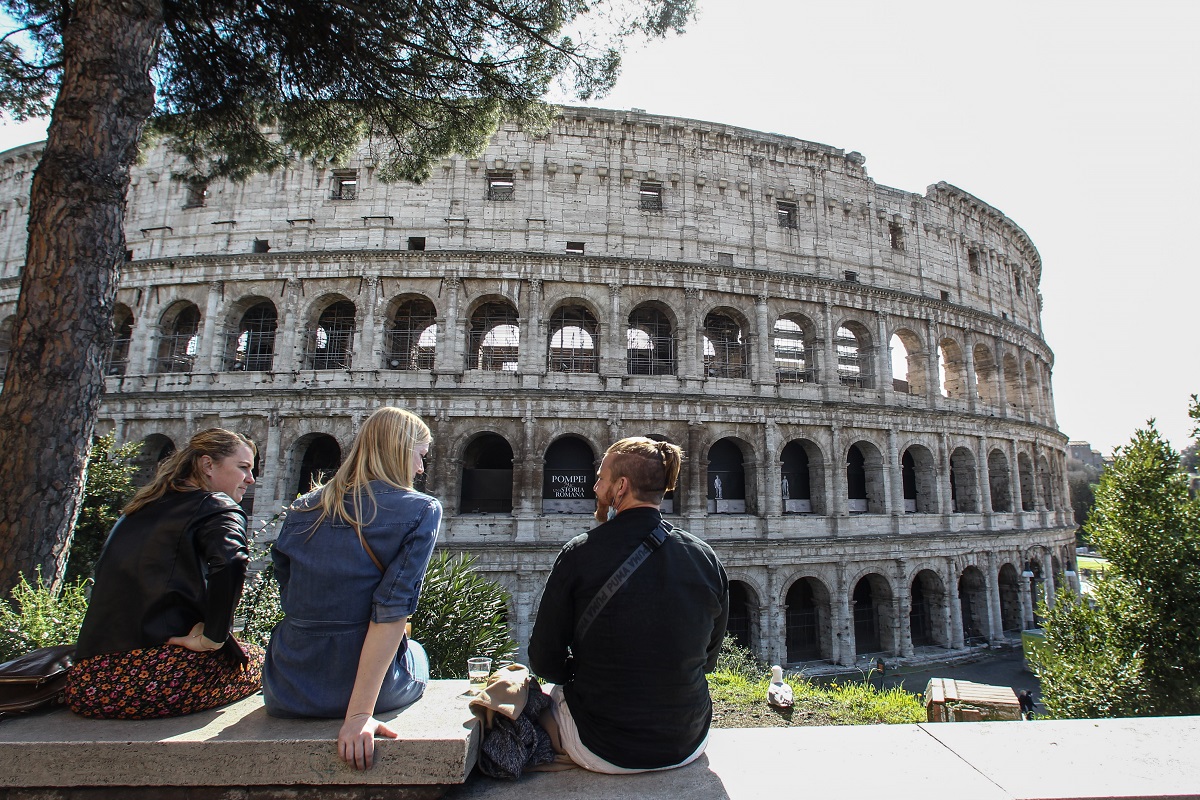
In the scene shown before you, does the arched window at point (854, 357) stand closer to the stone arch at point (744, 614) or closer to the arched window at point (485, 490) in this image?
the stone arch at point (744, 614)

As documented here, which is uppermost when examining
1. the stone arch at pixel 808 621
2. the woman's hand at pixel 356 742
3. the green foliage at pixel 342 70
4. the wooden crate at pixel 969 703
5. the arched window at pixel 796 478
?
the green foliage at pixel 342 70

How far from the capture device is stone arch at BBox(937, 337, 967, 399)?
21250 millimetres

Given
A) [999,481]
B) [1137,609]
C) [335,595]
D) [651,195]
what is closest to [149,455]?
[651,195]

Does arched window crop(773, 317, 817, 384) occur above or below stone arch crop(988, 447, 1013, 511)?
above

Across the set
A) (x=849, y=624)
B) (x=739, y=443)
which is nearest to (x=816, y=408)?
(x=739, y=443)

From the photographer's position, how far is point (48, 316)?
6.21 m

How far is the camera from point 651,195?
1881 centimetres

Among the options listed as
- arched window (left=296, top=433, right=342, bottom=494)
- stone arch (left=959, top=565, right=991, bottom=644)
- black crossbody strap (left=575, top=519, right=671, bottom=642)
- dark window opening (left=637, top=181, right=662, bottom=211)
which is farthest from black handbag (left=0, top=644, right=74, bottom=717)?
stone arch (left=959, top=565, right=991, bottom=644)

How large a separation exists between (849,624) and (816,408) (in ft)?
21.9

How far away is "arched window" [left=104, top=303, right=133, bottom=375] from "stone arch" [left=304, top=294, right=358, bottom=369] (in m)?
5.80

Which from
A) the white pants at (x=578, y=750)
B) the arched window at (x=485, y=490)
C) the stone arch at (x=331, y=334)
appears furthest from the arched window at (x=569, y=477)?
the white pants at (x=578, y=750)

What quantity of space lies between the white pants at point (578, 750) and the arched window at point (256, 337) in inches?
727

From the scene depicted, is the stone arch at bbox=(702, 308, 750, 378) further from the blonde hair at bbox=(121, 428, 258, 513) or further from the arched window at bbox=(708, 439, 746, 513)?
the blonde hair at bbox=(121, 428, 258, 513)

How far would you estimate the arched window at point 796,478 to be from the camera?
1833cm
